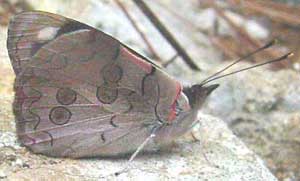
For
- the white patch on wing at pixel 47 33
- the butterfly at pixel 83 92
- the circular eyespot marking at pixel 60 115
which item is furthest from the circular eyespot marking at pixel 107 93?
the white patch on wing at pixel 47 33

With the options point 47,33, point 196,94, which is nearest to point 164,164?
point 196,94

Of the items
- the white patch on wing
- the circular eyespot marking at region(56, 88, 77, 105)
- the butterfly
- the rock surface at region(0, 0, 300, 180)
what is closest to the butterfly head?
the butterfly

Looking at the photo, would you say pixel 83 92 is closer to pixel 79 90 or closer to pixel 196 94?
pixel 79 90

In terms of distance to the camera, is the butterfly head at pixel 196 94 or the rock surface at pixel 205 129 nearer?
the rock surface at pixel 205 129

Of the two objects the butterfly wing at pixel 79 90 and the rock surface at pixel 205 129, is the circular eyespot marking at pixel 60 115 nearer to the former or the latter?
the butterfly wing at pixel 79 90

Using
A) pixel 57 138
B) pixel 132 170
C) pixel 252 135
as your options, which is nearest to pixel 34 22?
pixel 57 138

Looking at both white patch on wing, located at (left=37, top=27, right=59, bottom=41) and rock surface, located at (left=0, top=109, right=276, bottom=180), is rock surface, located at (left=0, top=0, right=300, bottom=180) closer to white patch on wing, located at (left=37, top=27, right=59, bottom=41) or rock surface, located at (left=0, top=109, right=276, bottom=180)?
rock surface, located at (left=0, top=109, right=276, bottom=180)

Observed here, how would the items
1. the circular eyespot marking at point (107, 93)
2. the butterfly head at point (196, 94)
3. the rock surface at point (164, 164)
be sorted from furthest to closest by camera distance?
the butterfly head at point (196, 94)
the circular eyespot marking at point (107, 93)
the rock surface at point (164, 164)
